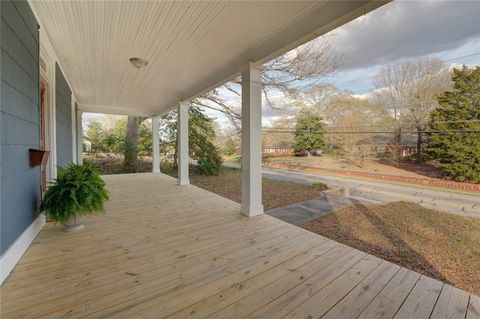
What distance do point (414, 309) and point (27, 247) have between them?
129 inches

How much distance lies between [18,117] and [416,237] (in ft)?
16.6

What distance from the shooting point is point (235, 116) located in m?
7.85

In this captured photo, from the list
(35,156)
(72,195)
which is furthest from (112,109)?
(72,195)

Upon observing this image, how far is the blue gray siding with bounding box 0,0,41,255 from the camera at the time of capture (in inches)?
60.3

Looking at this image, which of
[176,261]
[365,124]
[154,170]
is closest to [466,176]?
[365,124]

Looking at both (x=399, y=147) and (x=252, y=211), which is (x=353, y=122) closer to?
(x=399, y=147)

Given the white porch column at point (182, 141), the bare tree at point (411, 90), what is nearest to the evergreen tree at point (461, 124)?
the bare tree at point (411, 90)

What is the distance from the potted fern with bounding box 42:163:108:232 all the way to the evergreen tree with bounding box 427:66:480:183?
1079 cm

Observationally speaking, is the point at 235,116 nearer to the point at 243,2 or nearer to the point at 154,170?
the point at 154,170

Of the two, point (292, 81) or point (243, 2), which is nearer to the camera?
point (243, 2)

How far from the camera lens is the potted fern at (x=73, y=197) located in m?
2.26

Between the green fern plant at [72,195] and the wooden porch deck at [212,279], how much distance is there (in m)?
0.30

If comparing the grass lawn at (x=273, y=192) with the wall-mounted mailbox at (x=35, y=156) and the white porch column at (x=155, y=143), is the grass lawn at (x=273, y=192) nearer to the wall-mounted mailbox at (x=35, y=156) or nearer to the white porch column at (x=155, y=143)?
the white porch column at (x=155, y=143)

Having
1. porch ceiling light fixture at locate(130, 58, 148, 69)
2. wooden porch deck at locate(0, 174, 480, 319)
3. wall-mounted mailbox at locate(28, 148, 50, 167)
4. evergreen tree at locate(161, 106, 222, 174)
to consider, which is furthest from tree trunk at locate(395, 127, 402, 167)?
wall-mounted mailbox at locate(28, 148, 50, 167)
